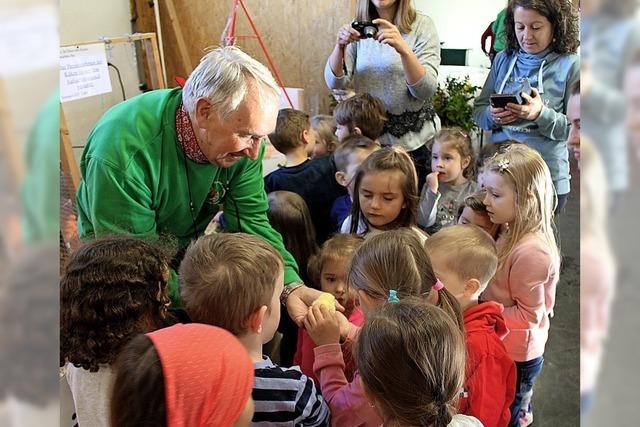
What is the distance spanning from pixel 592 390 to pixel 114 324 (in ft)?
3.04

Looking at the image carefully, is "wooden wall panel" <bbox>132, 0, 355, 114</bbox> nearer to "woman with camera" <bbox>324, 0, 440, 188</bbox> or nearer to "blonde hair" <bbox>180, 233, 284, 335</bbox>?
"woman with camera" <bbox>324, 0, 440, 188</bbox>

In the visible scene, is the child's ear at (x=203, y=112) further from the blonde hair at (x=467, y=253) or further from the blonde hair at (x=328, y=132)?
the blonde hair at (x=328, y=132)

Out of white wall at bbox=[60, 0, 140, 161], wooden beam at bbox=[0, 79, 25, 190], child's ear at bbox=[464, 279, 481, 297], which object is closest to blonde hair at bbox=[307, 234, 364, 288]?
child's ear at bbox=[464, 279, 481, 297]

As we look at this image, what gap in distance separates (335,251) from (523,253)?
48cm

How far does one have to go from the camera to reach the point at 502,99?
189 centimetres

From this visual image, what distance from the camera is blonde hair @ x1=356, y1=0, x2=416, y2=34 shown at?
2121mm

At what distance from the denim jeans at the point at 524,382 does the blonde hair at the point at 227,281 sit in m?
0.85

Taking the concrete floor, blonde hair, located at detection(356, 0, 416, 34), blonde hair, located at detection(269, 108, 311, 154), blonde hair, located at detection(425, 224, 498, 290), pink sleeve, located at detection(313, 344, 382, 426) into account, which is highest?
blonde hair, located at detection(356, 0, 416, 34)

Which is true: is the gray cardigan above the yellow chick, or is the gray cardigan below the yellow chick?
above

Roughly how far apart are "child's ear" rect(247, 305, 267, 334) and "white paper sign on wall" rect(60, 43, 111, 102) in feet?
7.14

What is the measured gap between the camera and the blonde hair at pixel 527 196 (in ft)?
5.36

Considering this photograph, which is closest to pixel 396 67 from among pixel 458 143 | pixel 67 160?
pixel 458 143

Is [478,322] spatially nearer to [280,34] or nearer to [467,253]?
[467,253]

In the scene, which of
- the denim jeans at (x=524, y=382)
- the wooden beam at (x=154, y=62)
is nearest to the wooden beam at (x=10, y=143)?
the denim jeans at (x=524, y=382)
